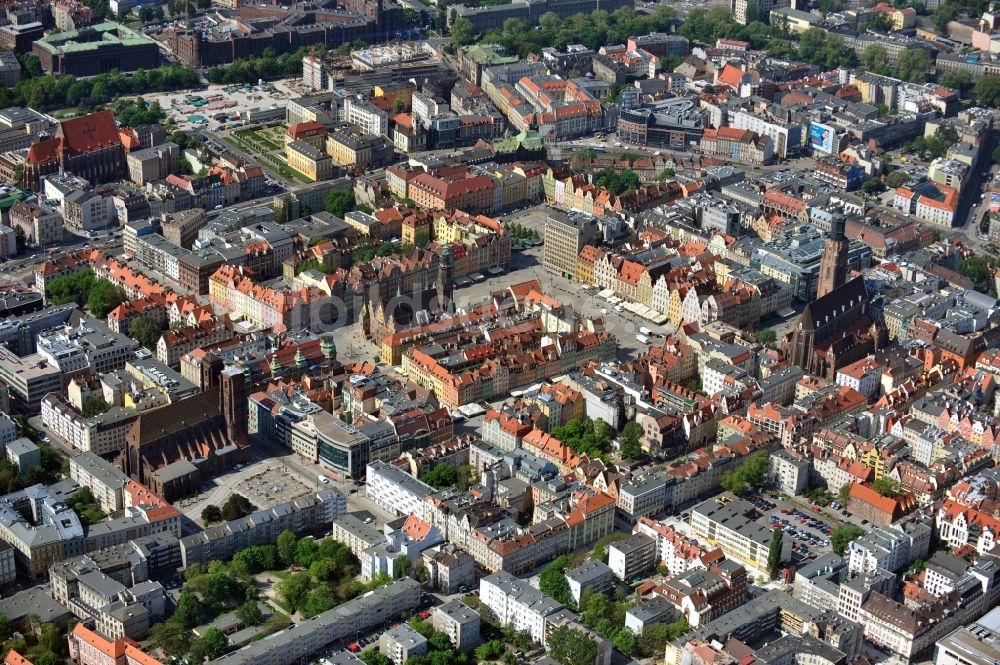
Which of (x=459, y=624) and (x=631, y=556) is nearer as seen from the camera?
(x=459, y=624)

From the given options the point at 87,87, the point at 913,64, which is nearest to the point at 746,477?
the point at 87,87

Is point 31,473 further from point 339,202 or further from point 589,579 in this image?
point 339,202

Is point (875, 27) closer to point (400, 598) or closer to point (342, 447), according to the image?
point (342, 447)

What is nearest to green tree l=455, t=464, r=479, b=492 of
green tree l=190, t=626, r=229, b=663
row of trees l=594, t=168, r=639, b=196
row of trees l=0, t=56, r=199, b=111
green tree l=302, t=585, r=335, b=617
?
green tree l=302, t=585, r=335, b=617

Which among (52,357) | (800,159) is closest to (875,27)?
(800,159)

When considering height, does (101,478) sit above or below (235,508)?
above

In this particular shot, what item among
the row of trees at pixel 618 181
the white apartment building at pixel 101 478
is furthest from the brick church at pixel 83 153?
the white apartment building at pixel 101 478
